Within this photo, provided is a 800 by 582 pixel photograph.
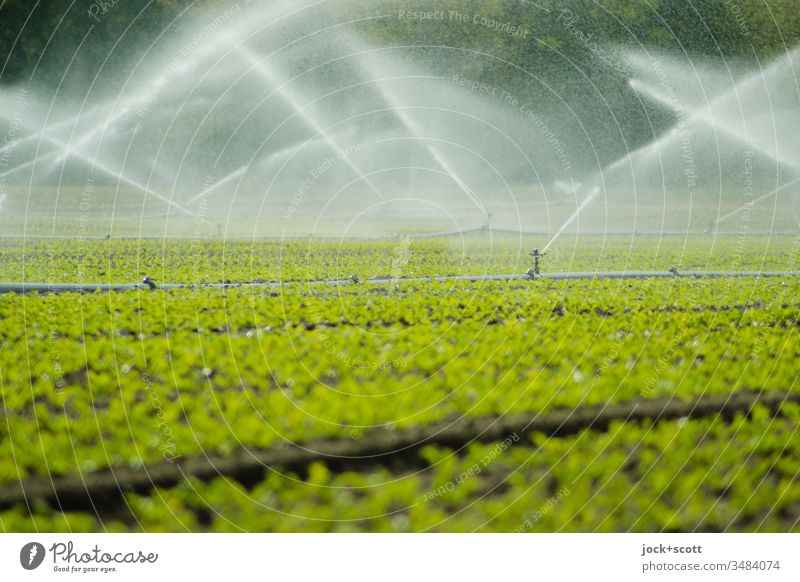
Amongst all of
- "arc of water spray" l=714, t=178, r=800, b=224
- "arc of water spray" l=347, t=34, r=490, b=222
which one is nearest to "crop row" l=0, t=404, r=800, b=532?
"arc of water spray" l=347, t=34, r=490, b=222

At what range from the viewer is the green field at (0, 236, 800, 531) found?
10.1 ft

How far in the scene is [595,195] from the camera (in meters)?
23.5

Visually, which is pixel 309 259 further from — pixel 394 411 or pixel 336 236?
pixel 336 236

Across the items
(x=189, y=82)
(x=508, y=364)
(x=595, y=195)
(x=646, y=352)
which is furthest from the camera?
(x=595, y=195)

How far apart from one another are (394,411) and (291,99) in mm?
18032

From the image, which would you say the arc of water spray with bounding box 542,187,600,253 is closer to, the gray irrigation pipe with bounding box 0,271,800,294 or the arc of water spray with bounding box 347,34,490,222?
the arc of water spray with bounding box 347,34,490,222

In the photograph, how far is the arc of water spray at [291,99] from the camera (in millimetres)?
17328

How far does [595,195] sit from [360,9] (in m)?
15.1

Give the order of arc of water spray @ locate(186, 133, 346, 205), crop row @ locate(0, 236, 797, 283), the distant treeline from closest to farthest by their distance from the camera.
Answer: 1. crop row @ locate(0, 236, 797, 283)
2. the distant treeline
3. arc of water spray @ locate(186, 133, 346, 205)

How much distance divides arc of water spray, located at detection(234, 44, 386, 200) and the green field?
12209 millimetres

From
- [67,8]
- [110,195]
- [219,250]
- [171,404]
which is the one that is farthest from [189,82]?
[171,404]
